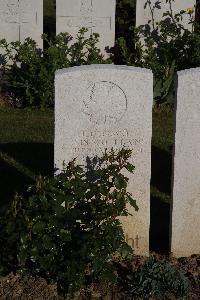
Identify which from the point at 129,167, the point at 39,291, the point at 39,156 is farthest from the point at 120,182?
the point at 39,156

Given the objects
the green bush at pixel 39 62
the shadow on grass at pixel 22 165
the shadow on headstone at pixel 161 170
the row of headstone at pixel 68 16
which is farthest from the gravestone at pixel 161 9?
the shadow on grass at pixel 22 165

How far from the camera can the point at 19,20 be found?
884cm

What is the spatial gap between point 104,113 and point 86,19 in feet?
14.5

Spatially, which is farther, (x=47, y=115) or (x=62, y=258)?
(x=47, y=115)

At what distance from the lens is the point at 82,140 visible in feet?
15.5

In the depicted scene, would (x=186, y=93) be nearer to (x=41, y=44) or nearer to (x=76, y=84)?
(x=76, y=84)

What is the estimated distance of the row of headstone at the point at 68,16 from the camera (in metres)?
8.77

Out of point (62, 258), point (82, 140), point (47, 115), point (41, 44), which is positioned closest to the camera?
point (62, 258)

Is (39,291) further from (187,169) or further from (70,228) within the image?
(187,169)

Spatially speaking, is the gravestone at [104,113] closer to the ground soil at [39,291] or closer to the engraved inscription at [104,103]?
the engraved inscription at [104,103]

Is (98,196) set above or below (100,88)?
below

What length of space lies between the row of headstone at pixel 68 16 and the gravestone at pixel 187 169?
437 cm

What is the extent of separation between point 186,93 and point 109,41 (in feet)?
14.8

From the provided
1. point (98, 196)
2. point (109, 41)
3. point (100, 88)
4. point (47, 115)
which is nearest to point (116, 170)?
point (98, 196)
